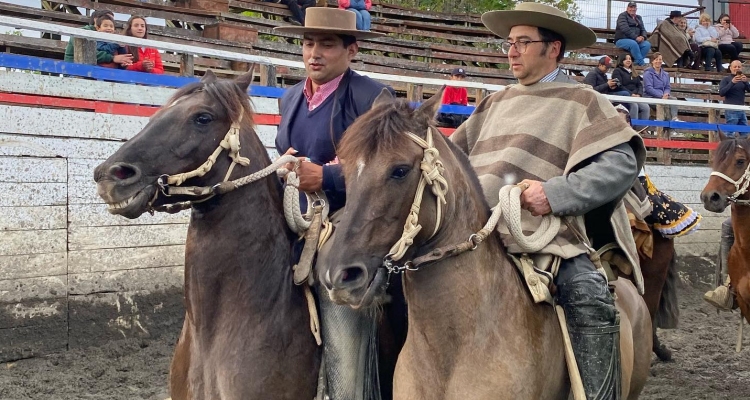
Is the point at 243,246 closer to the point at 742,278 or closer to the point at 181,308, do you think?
the point at 181,308

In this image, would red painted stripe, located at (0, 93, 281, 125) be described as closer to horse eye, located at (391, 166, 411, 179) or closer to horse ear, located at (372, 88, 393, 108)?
horse ear, located at (372, 88, 393, 108)

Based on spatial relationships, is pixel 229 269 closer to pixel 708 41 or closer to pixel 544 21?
pixel 544 21

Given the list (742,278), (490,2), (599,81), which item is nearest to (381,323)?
(742,278)

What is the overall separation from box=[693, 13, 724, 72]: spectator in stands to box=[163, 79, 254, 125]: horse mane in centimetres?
1957

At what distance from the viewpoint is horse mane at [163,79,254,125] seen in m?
3.65

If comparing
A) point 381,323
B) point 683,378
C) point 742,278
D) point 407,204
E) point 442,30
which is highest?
point 442,30

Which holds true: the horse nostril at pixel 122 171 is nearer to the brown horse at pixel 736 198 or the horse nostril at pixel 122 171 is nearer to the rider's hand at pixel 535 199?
the rider's hand at pixel 535 199

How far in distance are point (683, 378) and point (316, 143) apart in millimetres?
4759

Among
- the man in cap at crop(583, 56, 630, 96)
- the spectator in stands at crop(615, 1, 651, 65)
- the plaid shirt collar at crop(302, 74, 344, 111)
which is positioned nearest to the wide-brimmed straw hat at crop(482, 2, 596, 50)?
the plaid shirt collar at crop(302, 74, 344, 111)

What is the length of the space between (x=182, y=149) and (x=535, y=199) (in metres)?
1.44

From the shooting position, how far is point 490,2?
24594 millimetres

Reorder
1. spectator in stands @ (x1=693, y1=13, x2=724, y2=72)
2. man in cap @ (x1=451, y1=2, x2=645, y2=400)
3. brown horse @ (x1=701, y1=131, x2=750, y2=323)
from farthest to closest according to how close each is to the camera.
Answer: spectator in stands @ (x1=693, y1=13, x2=724, y2=72) → brown horse @ (x1=701, y1=131, x2=750, y2=323) → man in cap @ (x1=451, y1=2, x2=645, y2=400)

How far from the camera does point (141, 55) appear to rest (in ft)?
28.7

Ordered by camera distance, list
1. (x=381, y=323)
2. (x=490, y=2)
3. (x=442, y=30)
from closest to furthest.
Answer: (x=381, y=323)
(x=442, y=30)
(x=490, y=2)
